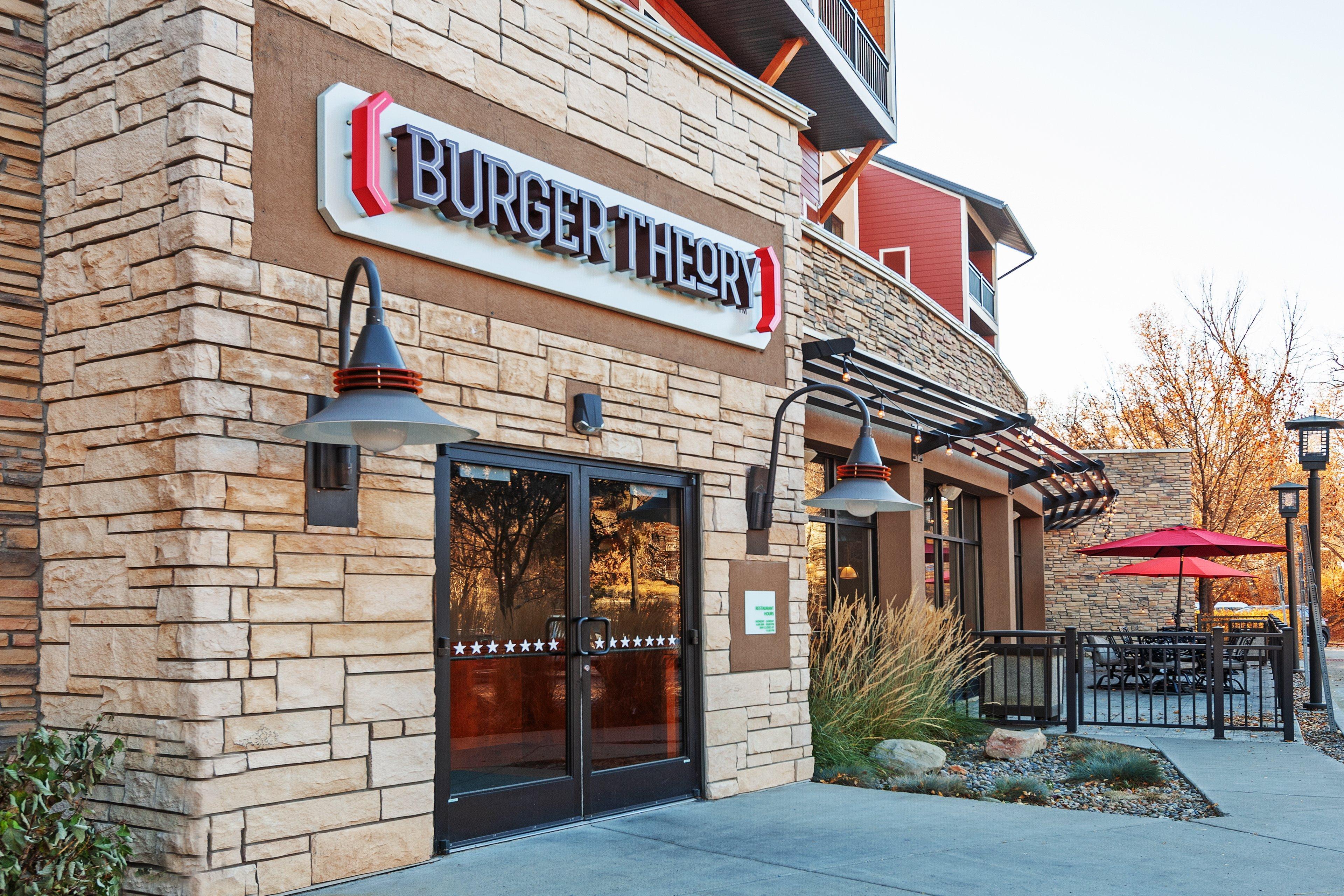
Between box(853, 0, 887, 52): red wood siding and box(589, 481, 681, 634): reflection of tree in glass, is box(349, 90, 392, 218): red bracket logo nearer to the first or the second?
box(589, 481, 681, 634): reflection of tree in glass

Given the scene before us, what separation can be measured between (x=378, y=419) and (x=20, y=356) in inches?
Result: 78.6

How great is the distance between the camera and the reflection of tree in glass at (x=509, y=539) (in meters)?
6.17

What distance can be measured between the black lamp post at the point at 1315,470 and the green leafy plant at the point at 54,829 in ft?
44.9

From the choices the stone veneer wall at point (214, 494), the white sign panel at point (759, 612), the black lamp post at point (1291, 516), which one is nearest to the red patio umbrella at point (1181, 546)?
the black lamp post at point (1291, 516)

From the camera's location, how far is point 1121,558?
25531mm

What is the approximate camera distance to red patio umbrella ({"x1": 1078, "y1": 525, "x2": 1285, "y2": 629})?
1506 cm

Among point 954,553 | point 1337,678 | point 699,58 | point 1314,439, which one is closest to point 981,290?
point 1337,678

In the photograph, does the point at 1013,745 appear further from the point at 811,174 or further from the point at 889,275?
the point at 811,174

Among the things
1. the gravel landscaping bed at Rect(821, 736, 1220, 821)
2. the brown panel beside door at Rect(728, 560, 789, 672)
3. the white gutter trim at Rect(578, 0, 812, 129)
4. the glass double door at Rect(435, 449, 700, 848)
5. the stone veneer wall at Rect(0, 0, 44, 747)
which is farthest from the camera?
the brown panel beside door at Rect(728, 560, 789, 672)

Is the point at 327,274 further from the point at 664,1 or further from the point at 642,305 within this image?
the point at 664,1

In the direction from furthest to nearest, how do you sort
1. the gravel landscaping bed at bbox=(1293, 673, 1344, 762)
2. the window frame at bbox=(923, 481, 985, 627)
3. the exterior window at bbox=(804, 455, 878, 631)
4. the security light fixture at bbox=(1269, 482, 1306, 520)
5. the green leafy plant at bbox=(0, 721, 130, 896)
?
the security light fixture at bbox=(1269, 482, 1306, 520) → the window frame at bbox=(923, 481, 985, 627) → the exterior window at bbox=(804, 455, 878, 631) → the gravel landscaping bed at bbox=(1293, 673, 1344, 762) → the green leafy plant at bbox=(0, 721, 130, 896)

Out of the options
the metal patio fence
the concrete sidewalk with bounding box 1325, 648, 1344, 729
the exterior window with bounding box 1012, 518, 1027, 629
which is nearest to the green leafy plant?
the metal patio fence

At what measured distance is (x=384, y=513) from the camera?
566 cm

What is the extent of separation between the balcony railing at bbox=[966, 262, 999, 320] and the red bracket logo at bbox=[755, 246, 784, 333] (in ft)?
56.6
